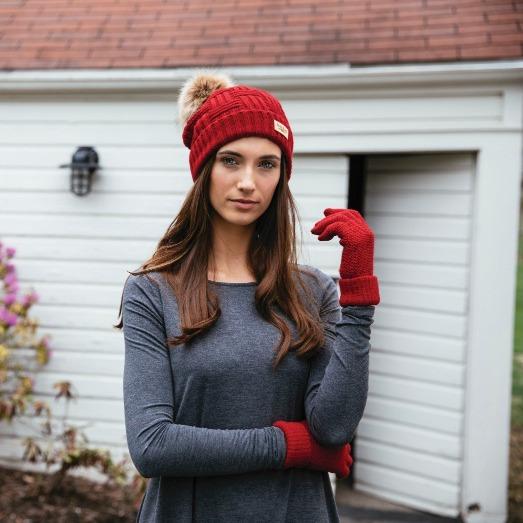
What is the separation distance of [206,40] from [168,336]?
344cm

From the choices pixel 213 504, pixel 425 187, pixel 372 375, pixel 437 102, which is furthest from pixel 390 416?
pixel 213 504

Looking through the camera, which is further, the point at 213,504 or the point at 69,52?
the point at 69,52

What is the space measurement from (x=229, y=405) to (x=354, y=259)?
18.0 inches

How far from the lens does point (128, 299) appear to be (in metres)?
1.65

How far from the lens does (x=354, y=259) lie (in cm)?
161

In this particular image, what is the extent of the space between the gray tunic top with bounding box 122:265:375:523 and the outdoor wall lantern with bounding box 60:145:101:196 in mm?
3140

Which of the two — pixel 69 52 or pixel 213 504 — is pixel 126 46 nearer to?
pixel 69 52

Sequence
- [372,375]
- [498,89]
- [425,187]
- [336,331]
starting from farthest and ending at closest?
[372,375] → [425,187] → [498,89] → [336,331]

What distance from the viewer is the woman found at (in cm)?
157

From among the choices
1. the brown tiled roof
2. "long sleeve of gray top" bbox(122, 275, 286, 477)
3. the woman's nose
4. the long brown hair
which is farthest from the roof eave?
"long sleeve of gray top" bbox(122, 275, 286, 477)

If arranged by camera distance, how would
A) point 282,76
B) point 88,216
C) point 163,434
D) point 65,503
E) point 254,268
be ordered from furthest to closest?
point 88,216, point 65,503, point 282,76, point 254,268, point 163,434

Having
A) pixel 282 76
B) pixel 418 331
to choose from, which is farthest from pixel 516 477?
pixel 282 76

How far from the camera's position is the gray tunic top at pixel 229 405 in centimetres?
155

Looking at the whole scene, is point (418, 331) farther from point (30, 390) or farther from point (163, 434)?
point (163, 434)
